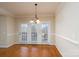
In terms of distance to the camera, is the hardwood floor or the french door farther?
the french door

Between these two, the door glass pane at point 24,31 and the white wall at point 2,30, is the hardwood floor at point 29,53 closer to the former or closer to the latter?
the white wall at point 2,30

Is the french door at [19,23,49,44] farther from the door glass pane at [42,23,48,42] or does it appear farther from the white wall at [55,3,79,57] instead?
the white wall at [55,3,79,57]

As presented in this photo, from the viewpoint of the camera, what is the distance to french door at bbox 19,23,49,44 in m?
9.01

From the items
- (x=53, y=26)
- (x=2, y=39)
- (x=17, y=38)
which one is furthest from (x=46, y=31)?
(x=2, y=39)

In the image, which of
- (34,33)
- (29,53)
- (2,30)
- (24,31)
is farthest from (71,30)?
(24,31)

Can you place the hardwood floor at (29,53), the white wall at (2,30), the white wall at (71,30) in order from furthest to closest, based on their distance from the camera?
1. the white wall at (2,30)
2. the hardwood floor at (29,53)
3. the white wall at (71,30)

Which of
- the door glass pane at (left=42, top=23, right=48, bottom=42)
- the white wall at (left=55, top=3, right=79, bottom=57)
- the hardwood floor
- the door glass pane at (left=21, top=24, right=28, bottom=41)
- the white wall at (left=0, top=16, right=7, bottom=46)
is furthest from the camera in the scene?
the door glass pane at (left=21, top=24, right=28, bottom=41)

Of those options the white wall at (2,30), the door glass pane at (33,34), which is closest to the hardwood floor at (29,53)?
the white wall at (2,30)

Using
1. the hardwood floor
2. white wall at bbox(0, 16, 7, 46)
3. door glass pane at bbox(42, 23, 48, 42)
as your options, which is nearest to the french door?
door glass pane at bbox(42, 23, 48, 42)

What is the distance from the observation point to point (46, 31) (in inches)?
353

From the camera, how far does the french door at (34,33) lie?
901cm

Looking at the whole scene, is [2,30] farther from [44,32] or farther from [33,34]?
[44,32]

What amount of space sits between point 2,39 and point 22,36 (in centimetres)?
200

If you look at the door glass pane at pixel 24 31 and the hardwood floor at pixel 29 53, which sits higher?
the door glass pane at pixel 24 31
